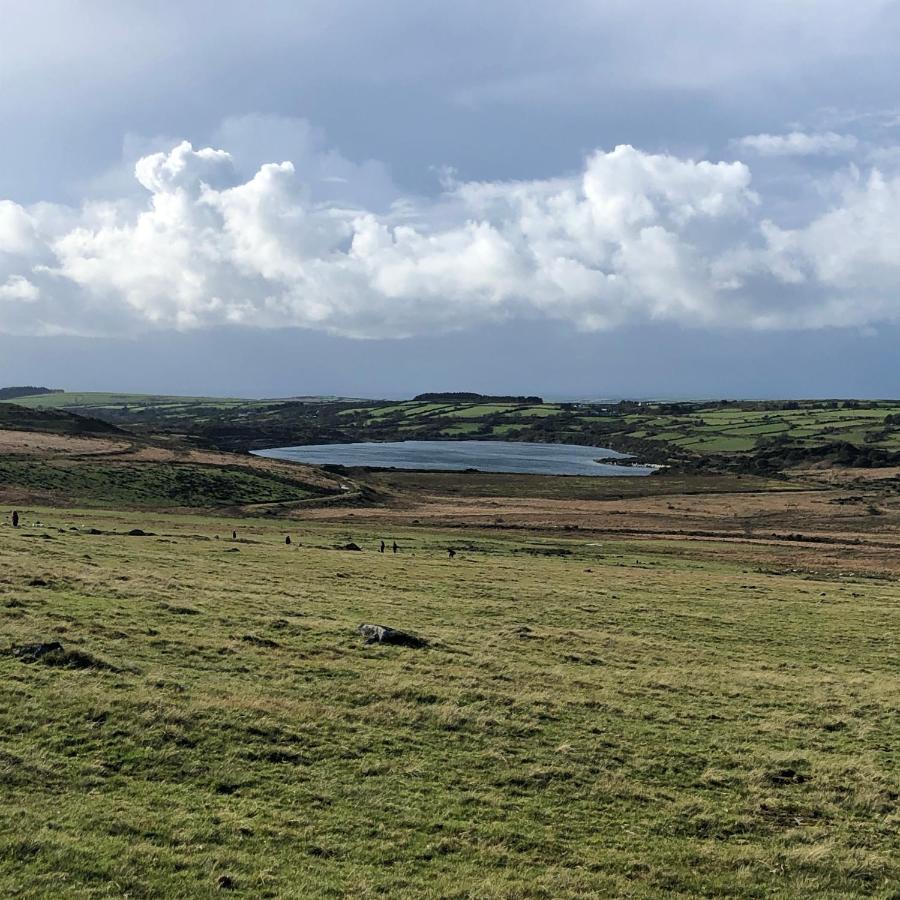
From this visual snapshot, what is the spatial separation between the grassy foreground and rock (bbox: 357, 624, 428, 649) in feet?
2.45

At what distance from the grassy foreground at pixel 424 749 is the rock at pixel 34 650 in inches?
18.1

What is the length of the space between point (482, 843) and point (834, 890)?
6104mm

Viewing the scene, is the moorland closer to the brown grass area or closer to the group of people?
the group of people

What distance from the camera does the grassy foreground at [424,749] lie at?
1251cm

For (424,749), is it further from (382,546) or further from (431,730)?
(382,546)

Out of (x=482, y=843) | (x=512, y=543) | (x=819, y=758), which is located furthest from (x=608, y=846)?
(x=512, y=543)

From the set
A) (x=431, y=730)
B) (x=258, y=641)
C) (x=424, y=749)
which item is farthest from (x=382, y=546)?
(x=424, y=749)

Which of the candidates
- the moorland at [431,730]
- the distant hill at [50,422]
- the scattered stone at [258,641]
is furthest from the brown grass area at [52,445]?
the scattered stone at [258,641]

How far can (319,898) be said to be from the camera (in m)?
11.3

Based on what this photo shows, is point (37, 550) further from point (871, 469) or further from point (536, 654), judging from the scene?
point (871, 469)

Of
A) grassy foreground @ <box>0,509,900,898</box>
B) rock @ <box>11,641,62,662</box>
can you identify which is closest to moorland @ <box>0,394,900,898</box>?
grassy foreground @ <box>0,509,900,898</box>

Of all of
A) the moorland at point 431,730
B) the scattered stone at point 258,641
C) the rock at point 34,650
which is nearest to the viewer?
the moorland at point 431,730

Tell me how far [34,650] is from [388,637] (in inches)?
432

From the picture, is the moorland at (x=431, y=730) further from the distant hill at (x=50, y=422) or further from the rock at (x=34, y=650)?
the distant hill at (x=50, y=422)
